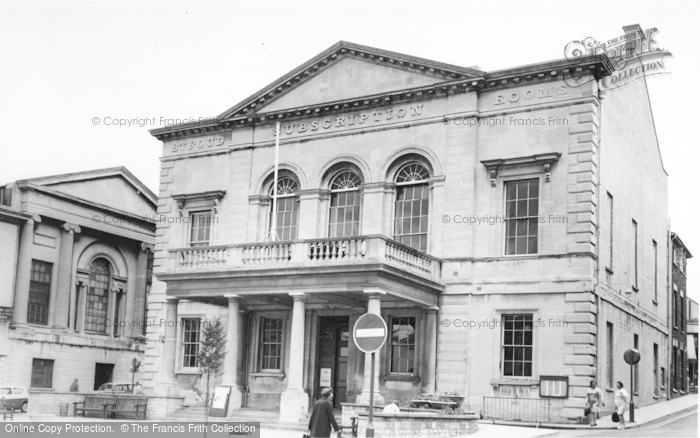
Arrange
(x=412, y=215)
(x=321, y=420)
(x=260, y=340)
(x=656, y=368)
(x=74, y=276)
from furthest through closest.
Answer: (x=74, y=276) < (x=656, y=368) < (x=260, y=340) < (x=412, y=215) < (x=321, y=420)

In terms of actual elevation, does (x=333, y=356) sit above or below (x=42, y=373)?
above

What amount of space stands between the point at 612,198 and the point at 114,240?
2654 centimetres

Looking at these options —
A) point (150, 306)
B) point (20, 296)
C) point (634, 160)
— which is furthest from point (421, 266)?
point (20, 296)

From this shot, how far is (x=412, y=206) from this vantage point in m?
31.8

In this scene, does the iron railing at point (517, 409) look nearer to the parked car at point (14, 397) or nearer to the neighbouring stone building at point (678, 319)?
the neighbouring stone building at point (678, 319)

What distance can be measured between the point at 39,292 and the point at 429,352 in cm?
2180

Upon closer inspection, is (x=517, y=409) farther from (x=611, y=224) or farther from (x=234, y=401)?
(x=234, y=401)

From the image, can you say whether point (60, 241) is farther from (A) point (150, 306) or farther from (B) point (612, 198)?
(B) point (612, 198)

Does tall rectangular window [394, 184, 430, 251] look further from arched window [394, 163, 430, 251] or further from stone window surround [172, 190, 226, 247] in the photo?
stone window surround [172, 190, 226, 247]

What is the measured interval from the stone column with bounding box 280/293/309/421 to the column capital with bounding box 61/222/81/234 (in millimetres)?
19649

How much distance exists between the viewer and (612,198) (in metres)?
31.0

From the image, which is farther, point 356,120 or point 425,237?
point 356,120

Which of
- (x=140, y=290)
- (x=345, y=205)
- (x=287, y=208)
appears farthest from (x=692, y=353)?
(x=140, y=290)

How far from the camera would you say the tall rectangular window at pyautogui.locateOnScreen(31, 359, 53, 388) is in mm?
42375
